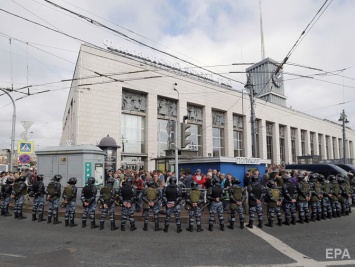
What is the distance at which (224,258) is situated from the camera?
584cm

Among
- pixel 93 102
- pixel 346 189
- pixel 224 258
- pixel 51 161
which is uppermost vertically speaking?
pixel 93 102

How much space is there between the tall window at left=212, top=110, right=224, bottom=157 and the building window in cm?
1141

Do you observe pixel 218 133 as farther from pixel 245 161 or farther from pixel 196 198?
pixel 196 198

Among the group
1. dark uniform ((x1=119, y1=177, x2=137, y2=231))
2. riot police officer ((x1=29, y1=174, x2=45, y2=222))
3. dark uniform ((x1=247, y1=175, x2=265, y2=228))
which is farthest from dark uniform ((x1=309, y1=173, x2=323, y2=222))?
riot police officer ((x1=29, y1=174, x2=45, y2=222))

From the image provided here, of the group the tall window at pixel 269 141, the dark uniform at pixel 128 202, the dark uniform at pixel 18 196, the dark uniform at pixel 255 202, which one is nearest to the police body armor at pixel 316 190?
the dark uniform at pixel 255 202

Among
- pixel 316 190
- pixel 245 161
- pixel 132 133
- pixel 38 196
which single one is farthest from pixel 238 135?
pixel 38 196

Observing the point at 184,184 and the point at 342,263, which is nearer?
the point at 342,263

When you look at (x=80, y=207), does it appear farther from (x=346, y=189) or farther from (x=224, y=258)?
(x=346, y=189)

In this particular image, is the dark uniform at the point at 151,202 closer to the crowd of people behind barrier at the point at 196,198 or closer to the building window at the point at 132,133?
the crowd of people behind barrier at the point at 196,198

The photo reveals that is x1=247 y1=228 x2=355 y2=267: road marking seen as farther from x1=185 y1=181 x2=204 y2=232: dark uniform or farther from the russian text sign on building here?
the russian text sign on building

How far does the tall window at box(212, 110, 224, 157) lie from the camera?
36.6 metres

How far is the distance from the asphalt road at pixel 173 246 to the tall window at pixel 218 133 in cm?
2749

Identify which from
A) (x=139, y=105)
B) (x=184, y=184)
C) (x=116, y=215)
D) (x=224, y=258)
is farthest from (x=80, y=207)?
(x=139, y=105)

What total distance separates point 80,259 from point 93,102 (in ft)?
67.9
